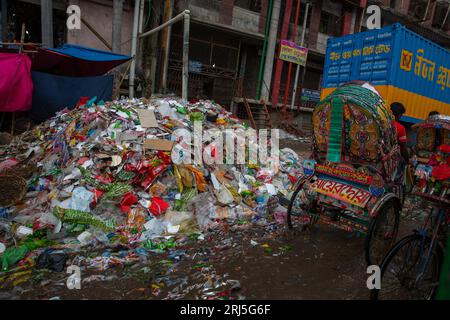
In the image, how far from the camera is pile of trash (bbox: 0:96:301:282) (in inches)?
155

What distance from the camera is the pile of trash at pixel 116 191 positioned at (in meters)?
3.95

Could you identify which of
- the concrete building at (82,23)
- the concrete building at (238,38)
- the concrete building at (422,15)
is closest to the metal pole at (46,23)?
the concrete building at (82,23)

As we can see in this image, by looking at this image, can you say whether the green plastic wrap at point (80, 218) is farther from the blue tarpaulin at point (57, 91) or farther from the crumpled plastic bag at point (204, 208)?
the blue tarpaulin at point (57, 91)

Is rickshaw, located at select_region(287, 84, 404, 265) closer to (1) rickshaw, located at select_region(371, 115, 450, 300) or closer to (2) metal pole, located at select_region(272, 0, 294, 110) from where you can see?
(1) rickshaw, located at select_region(371, 115, 450, 300)

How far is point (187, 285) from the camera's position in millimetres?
3080

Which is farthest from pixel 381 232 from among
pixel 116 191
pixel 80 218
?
pixel 80 218

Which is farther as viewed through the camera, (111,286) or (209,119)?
(209,119)

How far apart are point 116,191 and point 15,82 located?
4.88 m

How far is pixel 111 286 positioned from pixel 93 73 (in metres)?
7.56

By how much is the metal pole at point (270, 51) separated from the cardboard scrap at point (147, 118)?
34.6ft

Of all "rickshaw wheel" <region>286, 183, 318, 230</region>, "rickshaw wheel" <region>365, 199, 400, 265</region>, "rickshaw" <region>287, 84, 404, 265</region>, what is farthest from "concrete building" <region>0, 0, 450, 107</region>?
"rickshaw wheel" <region>365, 199, 400, 265</region>

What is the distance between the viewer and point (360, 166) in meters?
3.62
